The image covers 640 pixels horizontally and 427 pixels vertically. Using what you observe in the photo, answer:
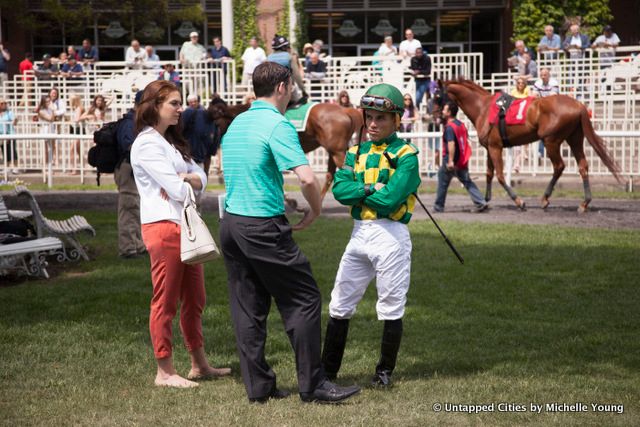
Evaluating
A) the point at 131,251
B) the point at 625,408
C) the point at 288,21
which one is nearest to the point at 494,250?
the point at 131,251

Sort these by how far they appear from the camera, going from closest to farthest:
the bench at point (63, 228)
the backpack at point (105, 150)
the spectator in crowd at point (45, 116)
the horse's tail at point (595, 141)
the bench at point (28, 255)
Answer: the bench at point (28, 255) → the backpack at point (105, 150) → the bench at point (63, 228) → the horse's tail at point (595, 141) → the spectator in crowd at point (45, 116)

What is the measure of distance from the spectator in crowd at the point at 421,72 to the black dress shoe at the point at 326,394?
16512mm

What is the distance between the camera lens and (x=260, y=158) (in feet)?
16.7

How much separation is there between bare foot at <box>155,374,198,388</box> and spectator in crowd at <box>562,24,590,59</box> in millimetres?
18200

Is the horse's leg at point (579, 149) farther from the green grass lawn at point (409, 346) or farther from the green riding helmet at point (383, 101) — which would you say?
the green riding helmet at point (383, 101)

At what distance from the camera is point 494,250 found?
34.9 feet

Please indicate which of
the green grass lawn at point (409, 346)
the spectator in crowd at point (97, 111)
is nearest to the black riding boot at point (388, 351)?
the green grass lawn at point (409, 346)

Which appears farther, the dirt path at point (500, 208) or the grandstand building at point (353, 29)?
the grandstand building at point (353, 29)

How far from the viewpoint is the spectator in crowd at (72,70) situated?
23.8 meters

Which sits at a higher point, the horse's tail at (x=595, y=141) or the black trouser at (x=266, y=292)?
the horse's tail at (x=595, y=141)

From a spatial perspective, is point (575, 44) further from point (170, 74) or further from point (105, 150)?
point (105, 150)

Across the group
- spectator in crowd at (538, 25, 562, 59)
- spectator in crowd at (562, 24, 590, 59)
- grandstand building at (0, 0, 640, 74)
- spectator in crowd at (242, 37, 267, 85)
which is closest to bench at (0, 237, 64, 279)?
spectator in crowd at (242, 37, 267, 85)

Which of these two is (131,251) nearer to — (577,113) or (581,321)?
(581,321)

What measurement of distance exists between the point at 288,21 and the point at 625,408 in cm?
2811
